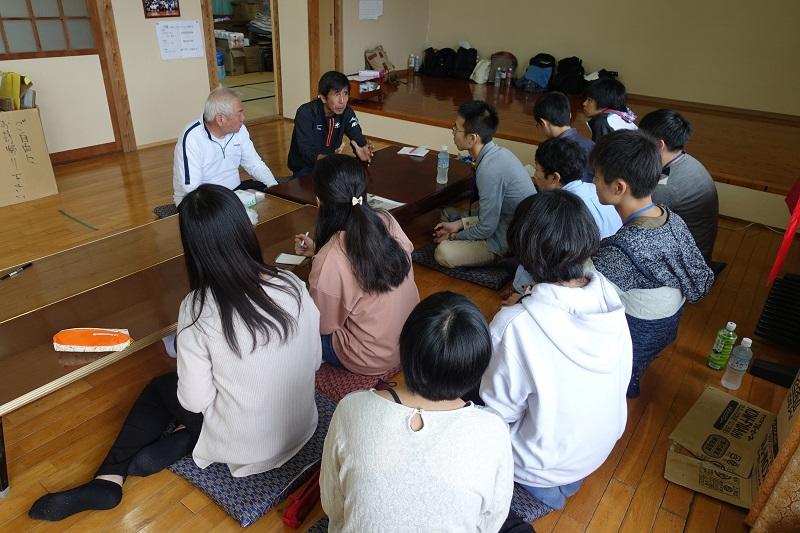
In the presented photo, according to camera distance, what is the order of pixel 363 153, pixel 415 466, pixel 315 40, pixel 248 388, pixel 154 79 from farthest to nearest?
pixel 315 40
pixel 154 79
pixel 363 153
pixel 248 388
pixel 415 466

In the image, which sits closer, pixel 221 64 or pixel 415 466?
pixel 415 466

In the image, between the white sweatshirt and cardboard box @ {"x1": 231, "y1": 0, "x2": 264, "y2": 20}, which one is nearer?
the white sweatshirt

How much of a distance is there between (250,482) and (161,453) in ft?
0.98

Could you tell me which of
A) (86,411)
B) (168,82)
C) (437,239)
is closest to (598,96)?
(437,239)

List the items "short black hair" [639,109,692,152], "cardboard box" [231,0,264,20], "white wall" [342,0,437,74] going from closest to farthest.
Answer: "short black hair" [639,109,692,152]
"white wall" [342,0,437,74]
"cardboard box" [231,0,264,20]

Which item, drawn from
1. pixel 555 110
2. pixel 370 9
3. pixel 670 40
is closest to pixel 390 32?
pixel 370 9

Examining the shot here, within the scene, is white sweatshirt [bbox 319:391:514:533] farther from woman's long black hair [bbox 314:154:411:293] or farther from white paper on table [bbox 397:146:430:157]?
white paper on table [bbox 397:146:430:157]

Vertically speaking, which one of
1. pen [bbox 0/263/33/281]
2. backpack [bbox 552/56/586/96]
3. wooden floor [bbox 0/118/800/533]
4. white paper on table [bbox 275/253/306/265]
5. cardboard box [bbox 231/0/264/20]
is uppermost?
cardboard box [bbox 231/0/264/20]

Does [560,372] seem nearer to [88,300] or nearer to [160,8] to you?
[88,300]

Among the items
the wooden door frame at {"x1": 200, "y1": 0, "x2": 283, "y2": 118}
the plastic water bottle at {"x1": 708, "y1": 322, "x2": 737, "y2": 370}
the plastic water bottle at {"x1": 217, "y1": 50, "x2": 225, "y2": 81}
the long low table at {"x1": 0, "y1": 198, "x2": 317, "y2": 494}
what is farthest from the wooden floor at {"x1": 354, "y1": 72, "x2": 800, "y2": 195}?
the long low table at {"x1": 0, "y1": 198, "x2": 317, "y2": 494}

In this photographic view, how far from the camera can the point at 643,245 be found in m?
1.77

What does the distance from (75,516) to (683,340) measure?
254cm

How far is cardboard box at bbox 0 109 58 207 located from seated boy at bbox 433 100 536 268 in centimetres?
300

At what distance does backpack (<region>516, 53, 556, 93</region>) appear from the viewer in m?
6.38
